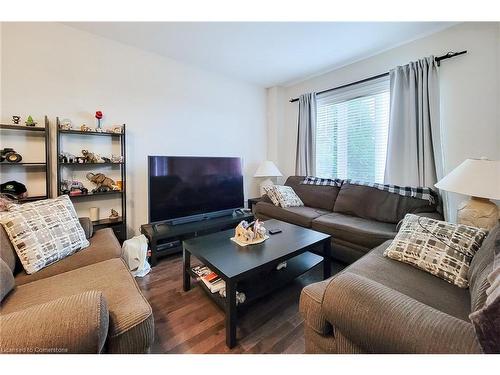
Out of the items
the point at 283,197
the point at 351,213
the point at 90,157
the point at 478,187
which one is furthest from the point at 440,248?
the point at 90,157

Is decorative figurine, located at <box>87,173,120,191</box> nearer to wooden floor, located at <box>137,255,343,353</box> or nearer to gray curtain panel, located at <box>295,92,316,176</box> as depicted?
wooden floor, located at <box>137,255,343,353</box>

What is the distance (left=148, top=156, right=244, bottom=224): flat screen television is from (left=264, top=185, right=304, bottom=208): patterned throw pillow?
0.43 m

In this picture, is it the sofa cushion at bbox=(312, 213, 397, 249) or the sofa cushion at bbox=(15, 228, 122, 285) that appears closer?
the sofa cushion at bbox=(15, 228, 122, 285)

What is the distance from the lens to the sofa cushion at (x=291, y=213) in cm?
251

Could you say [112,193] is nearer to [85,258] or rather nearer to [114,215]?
[114,215]

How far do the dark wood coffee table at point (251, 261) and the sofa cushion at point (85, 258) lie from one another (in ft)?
1.73

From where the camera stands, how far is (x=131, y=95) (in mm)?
2488

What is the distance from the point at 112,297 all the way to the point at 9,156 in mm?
1733

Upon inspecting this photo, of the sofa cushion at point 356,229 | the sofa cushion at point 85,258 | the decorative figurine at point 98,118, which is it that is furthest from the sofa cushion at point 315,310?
the decorative figurine at point 98,118

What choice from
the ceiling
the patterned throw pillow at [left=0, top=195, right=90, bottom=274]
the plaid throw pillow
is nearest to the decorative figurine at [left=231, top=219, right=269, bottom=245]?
the patterned throw pillow at [left=0, top=195, right=90, bottom=274]

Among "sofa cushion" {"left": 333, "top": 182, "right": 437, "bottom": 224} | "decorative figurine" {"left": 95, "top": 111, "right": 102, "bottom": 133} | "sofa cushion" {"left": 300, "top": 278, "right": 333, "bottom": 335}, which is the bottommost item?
"sofa cushion" {"left": 300, "top": 278, "right": 333, "bottom": 335}

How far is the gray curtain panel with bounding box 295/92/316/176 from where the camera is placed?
3.33 m
